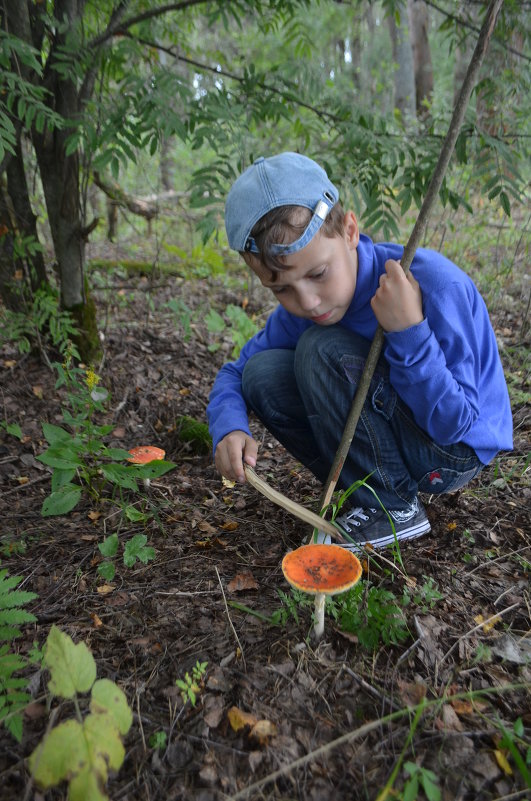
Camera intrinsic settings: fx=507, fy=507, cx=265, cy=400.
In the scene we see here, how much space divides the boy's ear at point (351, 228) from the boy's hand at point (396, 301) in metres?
0.38

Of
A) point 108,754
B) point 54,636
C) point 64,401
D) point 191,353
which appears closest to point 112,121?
point 64,401

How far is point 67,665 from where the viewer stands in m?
1.34

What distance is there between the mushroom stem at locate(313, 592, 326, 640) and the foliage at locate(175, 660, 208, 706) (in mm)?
390

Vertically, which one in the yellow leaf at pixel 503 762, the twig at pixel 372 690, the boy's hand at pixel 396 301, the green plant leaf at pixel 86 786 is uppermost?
the boy's hand at pixel 396 301

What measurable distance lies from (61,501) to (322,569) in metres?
1.30

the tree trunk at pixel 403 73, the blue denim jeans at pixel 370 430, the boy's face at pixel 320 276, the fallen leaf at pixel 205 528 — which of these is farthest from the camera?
the tree trunk at pixel 403 73

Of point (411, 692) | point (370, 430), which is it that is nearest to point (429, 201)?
point (370, 430)

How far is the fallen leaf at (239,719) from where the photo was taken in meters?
1.50

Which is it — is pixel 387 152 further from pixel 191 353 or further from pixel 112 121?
pixel 191 353

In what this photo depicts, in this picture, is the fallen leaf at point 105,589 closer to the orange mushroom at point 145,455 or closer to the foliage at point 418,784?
the orange mushroom at point 145,455

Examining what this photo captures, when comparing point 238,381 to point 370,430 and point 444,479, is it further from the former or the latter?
point 444,479

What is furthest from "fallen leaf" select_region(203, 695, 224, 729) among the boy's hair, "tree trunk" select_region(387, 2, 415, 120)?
"tree trunk" select_region(387, 2, 415, 120)

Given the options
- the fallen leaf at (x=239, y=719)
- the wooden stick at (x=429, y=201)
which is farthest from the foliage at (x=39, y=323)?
the fallen leaf at (x=239, y=719)

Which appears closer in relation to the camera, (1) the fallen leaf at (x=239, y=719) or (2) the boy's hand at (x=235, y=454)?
(1) the fallen leaf at (x=239, y=719)
